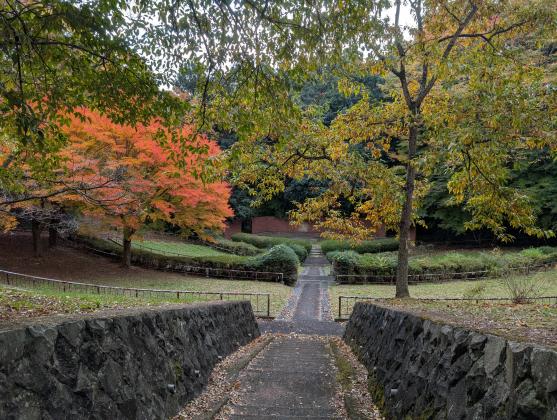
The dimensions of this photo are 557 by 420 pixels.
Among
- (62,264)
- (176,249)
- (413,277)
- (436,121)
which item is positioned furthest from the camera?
(176,249)

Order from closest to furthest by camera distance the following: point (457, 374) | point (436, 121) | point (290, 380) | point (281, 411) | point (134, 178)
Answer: point (457, 374) → point (281, 411) → point (290, 380) → point (436, 121) → point (134, 178)

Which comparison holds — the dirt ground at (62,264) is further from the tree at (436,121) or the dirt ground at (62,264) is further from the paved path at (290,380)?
the tree at (436,121)

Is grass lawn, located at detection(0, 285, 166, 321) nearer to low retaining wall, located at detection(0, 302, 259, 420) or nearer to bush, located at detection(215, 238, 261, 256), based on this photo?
low retaining wall, located at detection(0, 302, 259, 420)

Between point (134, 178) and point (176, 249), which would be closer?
point (134, 178)

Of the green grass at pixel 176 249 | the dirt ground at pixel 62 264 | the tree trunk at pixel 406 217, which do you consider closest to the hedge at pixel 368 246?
the green grass at pixel 176 249

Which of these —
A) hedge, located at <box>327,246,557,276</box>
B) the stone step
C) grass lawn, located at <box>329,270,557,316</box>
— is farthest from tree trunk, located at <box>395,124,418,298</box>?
hedge, located at <box>327,246,557,276</box>

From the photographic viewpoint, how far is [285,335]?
1112cm

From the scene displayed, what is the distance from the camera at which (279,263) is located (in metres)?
21.7

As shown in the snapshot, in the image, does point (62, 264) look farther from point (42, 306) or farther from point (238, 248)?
point (42, 306)

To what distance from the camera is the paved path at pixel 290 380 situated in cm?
448

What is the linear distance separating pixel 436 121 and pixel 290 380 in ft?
17.4

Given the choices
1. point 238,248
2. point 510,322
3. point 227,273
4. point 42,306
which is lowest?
point 227,273

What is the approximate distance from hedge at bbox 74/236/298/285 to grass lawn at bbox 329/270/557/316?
2.49 meters

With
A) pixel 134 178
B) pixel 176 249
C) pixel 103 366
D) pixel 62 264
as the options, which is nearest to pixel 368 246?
pixel 176 249
